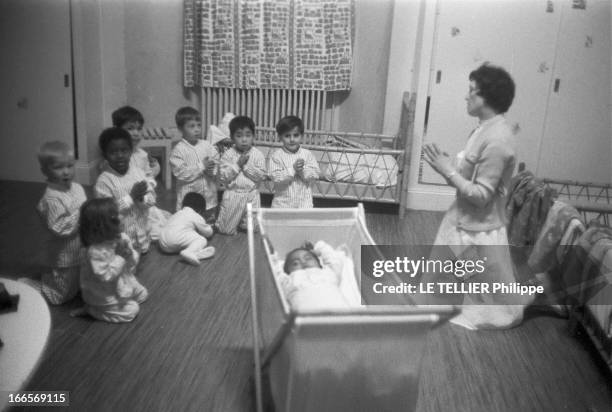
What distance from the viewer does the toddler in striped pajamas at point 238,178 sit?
3.68 meters

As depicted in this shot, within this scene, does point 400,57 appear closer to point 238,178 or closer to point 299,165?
point 299,165

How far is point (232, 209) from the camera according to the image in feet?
12.2

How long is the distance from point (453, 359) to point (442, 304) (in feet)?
1.63

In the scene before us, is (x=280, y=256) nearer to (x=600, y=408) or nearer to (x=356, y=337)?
(x=356, y=337)

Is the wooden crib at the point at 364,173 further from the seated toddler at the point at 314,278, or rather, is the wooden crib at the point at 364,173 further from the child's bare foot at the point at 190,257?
the seated toddler at the point at 314,278

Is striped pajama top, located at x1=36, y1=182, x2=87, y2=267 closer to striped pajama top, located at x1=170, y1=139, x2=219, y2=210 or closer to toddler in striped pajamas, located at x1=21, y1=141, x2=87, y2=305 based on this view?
toddler in striped pajamas, located at x1=21, y1=141, x2=87, y2=305

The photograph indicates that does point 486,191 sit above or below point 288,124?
below

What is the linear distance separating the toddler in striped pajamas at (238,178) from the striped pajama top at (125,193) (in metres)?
0.65

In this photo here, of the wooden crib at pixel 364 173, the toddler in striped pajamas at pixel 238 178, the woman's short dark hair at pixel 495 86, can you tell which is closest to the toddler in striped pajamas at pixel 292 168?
the toddler in striped pajamas at pixel 238 178

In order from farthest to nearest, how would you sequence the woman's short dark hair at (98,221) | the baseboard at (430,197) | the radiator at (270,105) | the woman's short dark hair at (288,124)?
the radiator at (270,105)
the baseboard at (430,197)
the woman's short dark hair at (288,124)
the woman's short dark hair at (98,221)

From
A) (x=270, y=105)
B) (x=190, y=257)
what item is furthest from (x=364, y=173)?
(x=190, y=257)

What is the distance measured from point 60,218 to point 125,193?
0.51 meters

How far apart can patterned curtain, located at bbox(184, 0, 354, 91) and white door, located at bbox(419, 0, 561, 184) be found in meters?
0.90

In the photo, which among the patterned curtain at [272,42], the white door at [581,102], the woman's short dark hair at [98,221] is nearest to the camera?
the woman's short dark hair at [98,221]
